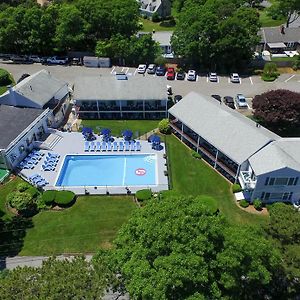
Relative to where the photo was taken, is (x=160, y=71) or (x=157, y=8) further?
(x=157, y=8)

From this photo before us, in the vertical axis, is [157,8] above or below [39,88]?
above

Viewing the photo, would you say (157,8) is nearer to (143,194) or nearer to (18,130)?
Answer: (18,130)

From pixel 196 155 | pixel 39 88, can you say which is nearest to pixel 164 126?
pixel 196 155

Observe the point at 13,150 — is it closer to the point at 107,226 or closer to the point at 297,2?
the point at 107,226

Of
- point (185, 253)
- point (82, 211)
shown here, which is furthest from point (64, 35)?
point (185, 253)

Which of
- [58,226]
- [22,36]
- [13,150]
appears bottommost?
[58,226]

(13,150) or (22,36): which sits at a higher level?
(22,36)

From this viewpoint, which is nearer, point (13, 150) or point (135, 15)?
point (13, 150)
